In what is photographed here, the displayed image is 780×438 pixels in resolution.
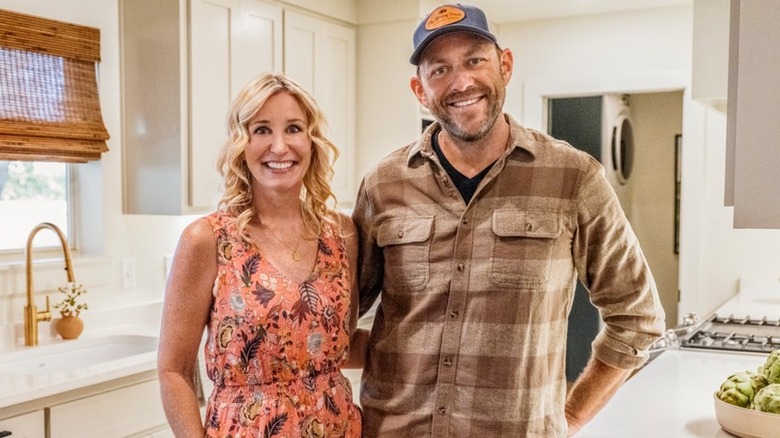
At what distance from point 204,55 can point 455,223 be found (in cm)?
197

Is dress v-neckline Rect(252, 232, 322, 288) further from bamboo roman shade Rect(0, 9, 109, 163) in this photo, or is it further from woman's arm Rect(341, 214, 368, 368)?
bamboo roman shade Rect(0, 9, 109, 163)

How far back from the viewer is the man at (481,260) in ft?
5.15

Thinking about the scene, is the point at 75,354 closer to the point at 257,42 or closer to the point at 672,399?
the point at 257,42

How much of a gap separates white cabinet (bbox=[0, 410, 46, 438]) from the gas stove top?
2.04m

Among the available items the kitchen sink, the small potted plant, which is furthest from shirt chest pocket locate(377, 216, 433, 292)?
the small potted plant

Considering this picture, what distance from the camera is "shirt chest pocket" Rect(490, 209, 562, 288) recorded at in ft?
5.18

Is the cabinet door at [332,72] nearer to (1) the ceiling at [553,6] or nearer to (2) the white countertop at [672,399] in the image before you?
(1) the ceiling at [553,6]

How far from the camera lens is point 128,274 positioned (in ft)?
10.6

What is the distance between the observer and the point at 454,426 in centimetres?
156

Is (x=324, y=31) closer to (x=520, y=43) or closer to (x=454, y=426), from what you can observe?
(x=520, y=43)

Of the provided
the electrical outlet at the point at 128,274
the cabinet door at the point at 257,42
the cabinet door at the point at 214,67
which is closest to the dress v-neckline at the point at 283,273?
the cabinet door at the point at 214,67

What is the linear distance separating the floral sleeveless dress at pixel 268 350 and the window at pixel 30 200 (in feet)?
5.45

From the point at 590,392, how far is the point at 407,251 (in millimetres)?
555

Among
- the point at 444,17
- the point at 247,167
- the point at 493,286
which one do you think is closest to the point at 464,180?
the point at 493,286
